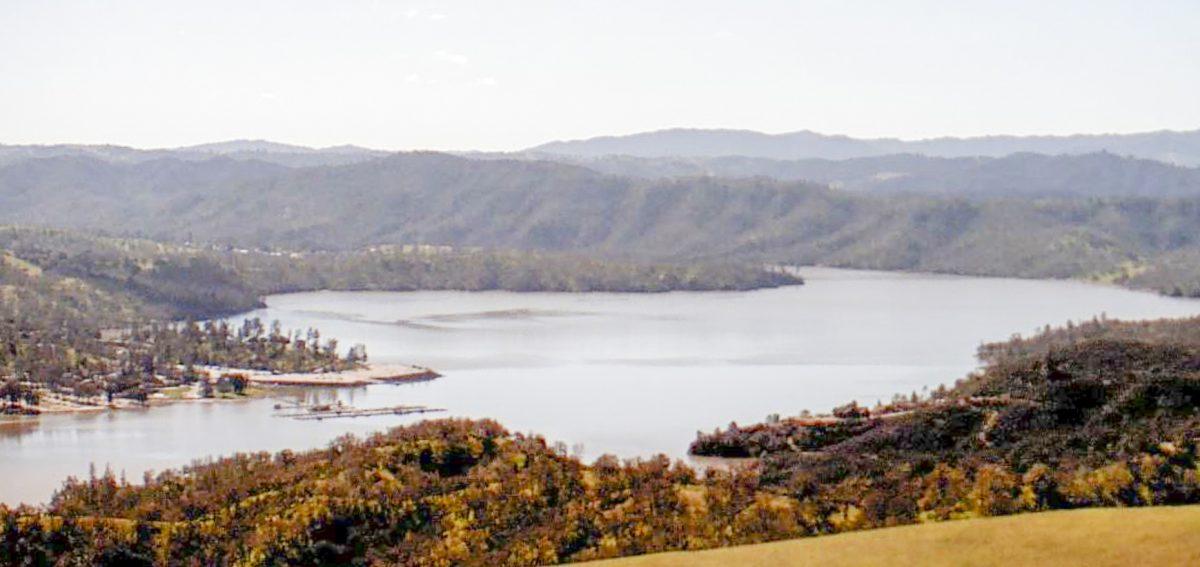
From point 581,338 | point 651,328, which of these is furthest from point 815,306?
point 581,338

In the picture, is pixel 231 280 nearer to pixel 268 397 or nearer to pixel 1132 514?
pixel 268 397

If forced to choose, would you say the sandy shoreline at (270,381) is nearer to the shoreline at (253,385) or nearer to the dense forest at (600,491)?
the shoreline at (253,385)

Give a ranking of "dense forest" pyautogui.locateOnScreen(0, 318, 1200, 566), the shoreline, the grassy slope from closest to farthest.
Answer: the grassy slope, "dense forest" pyautogui.locateOnScreen(0, 318, 1200, 566), the shoreline

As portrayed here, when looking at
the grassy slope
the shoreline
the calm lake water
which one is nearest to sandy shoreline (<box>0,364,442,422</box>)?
the shoreline

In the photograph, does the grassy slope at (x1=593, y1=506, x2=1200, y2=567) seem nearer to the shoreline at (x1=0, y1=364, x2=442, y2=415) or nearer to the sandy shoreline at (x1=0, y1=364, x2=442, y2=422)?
the shoreline at (x1=0, y1=364, x2=442, y2=415)

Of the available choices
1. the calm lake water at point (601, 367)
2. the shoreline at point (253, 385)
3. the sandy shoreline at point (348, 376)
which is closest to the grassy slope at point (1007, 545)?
the calm lake water at point (601, 367)

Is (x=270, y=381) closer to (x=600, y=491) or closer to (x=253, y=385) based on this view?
(x=253, y=385)
